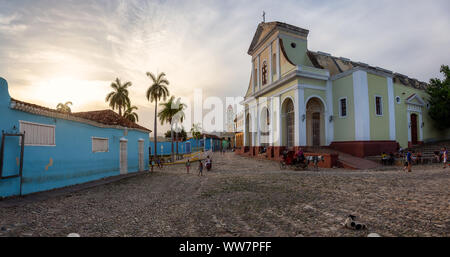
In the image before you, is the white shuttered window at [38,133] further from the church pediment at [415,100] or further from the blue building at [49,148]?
the church pediment at [415,100]

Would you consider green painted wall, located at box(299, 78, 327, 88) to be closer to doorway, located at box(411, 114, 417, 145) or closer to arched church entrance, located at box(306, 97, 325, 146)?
arched church entrance, located at box(306, 97, 325, 146)

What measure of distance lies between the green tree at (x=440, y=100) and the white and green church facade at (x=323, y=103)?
640 mm

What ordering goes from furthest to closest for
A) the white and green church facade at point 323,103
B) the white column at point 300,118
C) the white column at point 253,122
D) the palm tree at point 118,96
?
the palm tree at point 118,96, the white column at point 253,122, the white column at point 300,118, the white and green church facade at point 323,103

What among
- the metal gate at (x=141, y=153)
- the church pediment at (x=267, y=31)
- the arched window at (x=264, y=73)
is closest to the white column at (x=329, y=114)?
the church pediment at (x=267, y=31)

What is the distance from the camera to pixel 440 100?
21.6 metres

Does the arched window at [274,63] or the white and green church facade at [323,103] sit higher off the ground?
the arched window at [274,63]

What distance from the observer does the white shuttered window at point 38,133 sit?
7.81 metres

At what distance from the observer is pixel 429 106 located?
2270cm

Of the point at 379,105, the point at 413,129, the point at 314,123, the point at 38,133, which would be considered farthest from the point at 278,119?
the point at 38,133

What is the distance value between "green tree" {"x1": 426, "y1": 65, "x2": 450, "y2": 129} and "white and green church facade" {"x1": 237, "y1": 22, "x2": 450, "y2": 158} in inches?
25.2

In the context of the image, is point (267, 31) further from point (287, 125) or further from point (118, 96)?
point (118, 96)

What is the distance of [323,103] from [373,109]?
368 centimetres

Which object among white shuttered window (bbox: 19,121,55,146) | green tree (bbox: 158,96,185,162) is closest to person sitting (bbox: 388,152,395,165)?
white shuttered window (bbox: 19,121,55,146)
